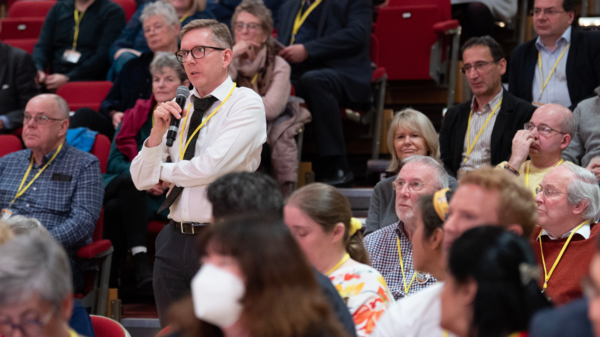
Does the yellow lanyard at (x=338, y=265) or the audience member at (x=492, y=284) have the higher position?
the audience member at (x=492, y=284)

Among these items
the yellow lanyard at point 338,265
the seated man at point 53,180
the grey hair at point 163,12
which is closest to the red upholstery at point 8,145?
the seated man at point 53,180

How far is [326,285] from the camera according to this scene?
4.70 ft

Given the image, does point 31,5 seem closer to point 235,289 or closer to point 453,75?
point 453,75

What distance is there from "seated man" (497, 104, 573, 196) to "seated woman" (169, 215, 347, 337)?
2.09m

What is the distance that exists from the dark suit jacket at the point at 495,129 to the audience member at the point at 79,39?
263 centimetres

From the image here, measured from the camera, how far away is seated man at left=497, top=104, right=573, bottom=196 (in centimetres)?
300

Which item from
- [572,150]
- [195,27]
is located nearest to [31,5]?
[195,27]

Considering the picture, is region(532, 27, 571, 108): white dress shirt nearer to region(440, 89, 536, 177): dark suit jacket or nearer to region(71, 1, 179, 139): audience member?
region(440, 89, 536, 177): dark suit jacket

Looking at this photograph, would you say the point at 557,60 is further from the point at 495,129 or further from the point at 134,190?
the point at 134,190

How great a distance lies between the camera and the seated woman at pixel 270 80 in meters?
3.60

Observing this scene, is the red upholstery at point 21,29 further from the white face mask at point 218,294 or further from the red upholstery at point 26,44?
the white face mask at point 218,294

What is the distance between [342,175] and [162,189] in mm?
1057

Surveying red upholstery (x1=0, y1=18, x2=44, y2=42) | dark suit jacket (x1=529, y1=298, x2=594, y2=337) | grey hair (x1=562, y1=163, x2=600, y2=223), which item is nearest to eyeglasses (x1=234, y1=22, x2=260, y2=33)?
grey hair (x1=562, y1=163, x2=600, y2=223)

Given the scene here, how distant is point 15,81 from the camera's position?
4.14 metres
